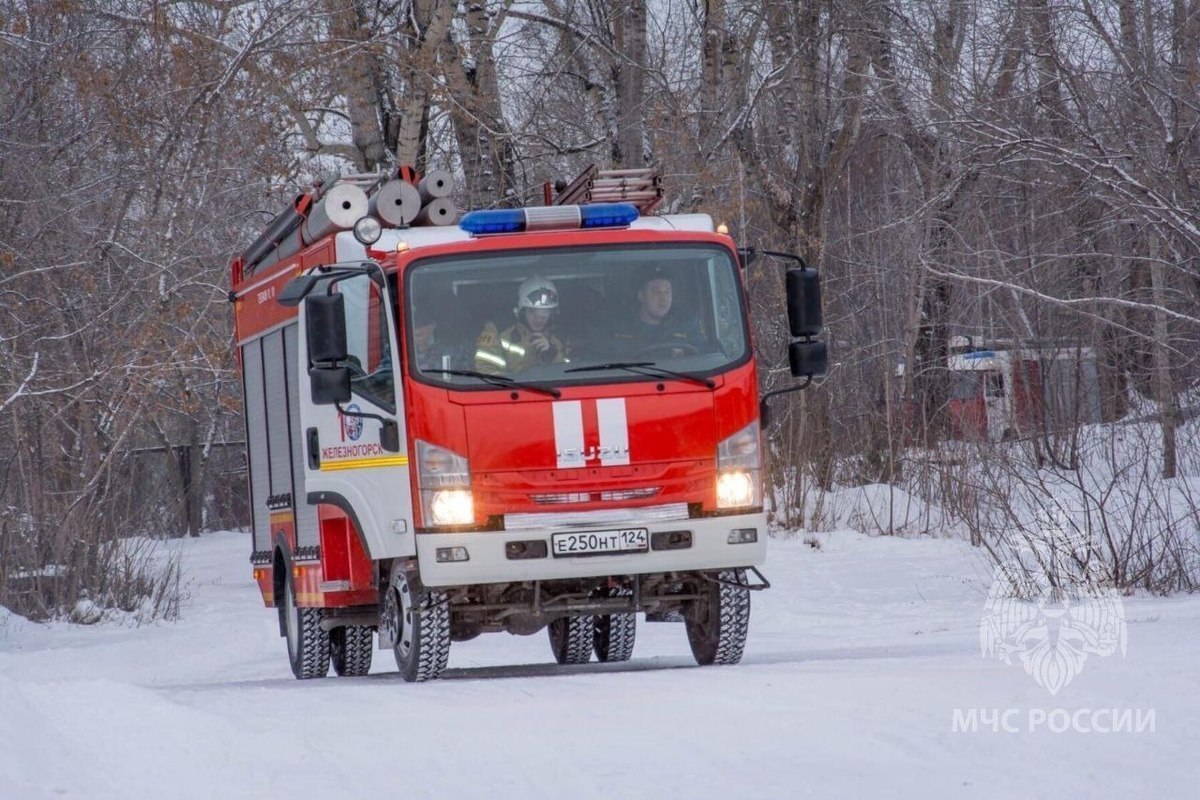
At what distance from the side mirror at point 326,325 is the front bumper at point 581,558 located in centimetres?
112

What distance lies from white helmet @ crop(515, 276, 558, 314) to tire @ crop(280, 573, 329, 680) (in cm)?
346

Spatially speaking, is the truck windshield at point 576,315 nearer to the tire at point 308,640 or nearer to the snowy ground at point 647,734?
the snowy ground at point 647,734

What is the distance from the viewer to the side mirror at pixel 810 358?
10.2m

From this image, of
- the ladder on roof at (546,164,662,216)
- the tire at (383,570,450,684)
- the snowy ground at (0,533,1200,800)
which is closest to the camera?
the snowy ground at (0,533,1200,800)

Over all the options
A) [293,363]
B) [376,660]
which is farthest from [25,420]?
[293,363]

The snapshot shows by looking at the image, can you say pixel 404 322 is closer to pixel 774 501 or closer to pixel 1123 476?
pixel 1123 476

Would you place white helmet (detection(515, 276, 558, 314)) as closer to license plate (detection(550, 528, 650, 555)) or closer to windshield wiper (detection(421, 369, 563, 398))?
windshield wiper (detection(421, 369, 563, 398))

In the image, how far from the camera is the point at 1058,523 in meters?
13.7

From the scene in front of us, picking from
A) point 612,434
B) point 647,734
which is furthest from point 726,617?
point 647,734

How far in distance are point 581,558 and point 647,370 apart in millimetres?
1079

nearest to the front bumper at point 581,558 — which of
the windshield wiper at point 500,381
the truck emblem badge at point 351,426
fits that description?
the windshield wiper at point 500,381

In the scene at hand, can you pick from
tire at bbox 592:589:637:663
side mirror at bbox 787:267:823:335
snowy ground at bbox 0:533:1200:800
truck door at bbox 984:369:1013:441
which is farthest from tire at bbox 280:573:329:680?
truck door at bbox 984:369:1013:441

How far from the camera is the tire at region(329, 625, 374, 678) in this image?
41.5 ft

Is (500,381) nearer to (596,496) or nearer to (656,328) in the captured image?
(596,496)
